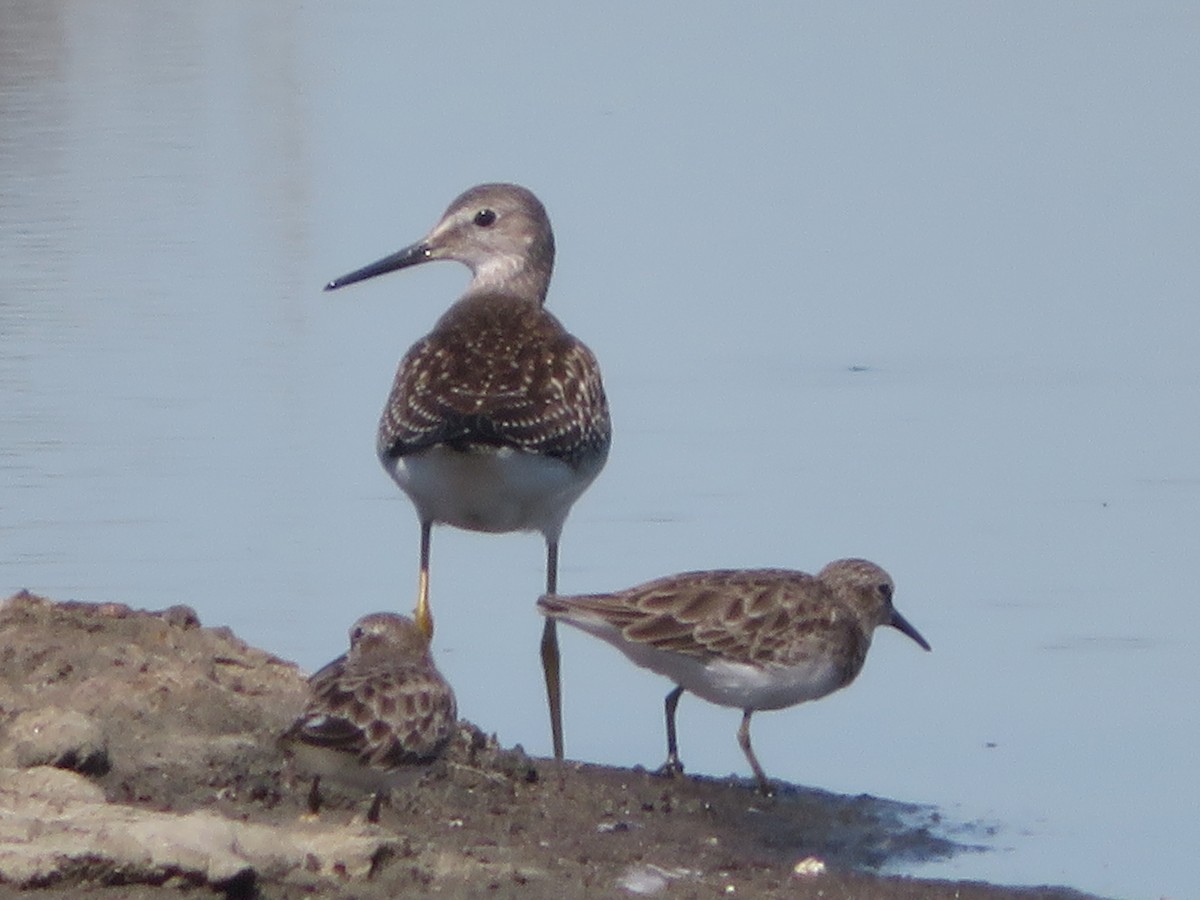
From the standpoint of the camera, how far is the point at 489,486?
8.92 meters

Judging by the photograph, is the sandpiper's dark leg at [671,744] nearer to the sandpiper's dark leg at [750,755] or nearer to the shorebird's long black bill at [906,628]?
the sandpiper's dark leg at [750,755]

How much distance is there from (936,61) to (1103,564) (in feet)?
30.1

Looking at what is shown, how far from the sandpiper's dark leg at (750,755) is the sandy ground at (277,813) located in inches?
2.5

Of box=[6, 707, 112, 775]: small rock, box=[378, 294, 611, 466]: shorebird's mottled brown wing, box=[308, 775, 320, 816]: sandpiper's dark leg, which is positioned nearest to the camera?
box=[6, 707, 112, 775]: small rock

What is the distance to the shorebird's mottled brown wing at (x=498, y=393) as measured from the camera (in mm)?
8820

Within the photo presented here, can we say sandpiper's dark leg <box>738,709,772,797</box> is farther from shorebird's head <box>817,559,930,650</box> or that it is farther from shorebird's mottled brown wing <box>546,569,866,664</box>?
shorebird's head <box>817,559,930,650</box>

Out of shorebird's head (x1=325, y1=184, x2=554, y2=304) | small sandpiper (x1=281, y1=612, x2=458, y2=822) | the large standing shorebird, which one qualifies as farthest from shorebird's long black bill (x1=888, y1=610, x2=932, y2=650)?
small sandpiper (x1=281, y1=612, x2=458, y2=822)

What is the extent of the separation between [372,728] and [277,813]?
517 millimetres

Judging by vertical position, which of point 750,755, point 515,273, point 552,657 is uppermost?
point 515,273

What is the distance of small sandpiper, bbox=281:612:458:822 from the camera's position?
678cm

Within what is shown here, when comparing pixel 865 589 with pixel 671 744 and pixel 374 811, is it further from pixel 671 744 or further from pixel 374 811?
pixel 374 811

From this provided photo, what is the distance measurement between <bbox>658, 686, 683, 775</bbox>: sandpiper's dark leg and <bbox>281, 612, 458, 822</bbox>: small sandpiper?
58.2 inches

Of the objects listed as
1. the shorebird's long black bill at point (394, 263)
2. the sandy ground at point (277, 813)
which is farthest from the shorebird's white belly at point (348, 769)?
the shorebird's long black bill at point (394, 263)

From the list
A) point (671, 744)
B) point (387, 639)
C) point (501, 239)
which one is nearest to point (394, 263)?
point (501, 239)
